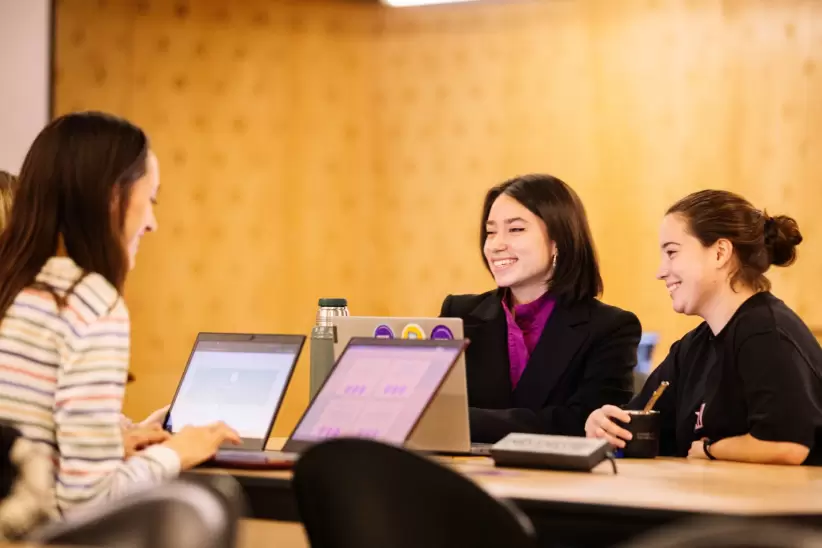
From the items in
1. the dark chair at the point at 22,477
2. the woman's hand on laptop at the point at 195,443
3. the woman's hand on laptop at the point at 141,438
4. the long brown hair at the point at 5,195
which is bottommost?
the woman's hand on laptop at the point at 141,438

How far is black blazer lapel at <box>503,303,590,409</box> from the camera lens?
254cm

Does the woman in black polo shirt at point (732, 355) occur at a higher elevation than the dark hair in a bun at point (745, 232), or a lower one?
lower

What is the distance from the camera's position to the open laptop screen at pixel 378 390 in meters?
1.84

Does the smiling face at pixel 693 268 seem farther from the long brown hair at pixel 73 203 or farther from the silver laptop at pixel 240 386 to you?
the long brown hair at pixel 73 203

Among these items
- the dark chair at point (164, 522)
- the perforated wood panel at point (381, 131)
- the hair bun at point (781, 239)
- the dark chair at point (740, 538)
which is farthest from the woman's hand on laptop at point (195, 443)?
the perforated wood panel at point (381, 131)

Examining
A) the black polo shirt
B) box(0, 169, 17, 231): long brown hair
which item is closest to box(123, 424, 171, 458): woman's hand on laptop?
box(0, 169, 17, 231): long brown hair

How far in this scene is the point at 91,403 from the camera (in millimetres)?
1557

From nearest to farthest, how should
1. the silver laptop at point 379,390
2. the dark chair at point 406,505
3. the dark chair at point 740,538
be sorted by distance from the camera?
the dark chair at point 740,538 → the dark chair at point 406,505 → the silver laptop at point 379,390

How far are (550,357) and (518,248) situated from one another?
0.31 m

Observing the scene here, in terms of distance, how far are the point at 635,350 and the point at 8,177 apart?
6.27ft

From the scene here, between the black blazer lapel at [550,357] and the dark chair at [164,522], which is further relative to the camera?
the black blazer lapel at [550,357]

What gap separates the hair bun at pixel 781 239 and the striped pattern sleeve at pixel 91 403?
157 centimetres

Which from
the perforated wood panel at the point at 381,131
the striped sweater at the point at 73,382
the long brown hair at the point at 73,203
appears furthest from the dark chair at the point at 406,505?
the perforated wood panel at the point at 381,131

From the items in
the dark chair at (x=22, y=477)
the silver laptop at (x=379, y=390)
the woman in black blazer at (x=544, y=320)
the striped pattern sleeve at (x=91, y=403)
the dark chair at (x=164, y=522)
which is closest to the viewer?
the dark chair at (x=164, y=522)
